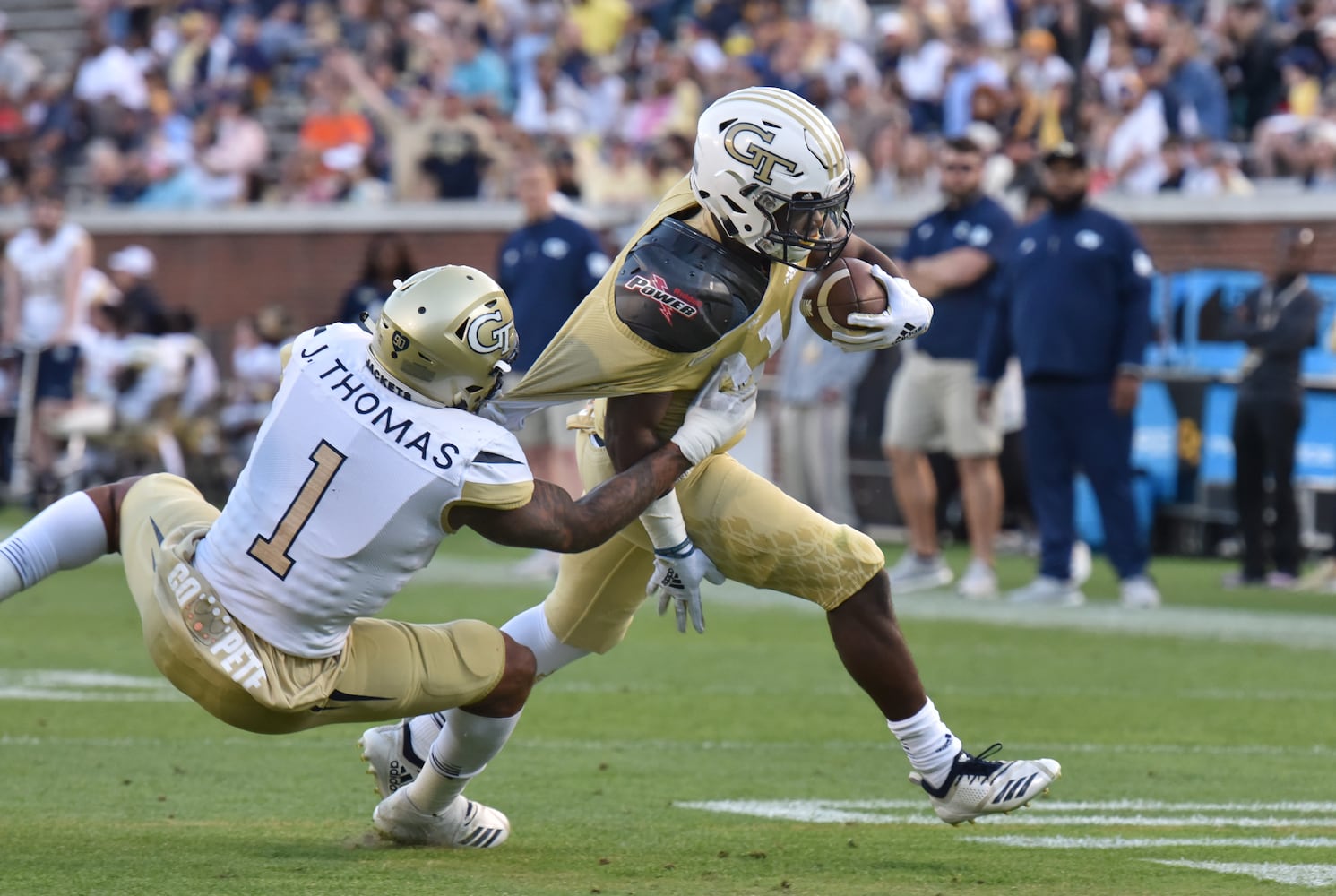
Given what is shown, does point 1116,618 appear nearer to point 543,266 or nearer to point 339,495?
point 543,266

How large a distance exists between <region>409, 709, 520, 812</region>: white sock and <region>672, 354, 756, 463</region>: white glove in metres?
0.76

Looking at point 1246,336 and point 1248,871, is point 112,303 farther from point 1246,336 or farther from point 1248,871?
point 1248,871

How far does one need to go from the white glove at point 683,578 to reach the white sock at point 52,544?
1321mm

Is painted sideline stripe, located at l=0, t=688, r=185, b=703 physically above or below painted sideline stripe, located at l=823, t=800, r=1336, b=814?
below

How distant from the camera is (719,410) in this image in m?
4.96

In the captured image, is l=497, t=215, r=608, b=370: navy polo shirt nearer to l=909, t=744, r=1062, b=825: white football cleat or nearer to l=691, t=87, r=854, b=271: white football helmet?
l=691, t=87, r=854, b=271: white football helmet

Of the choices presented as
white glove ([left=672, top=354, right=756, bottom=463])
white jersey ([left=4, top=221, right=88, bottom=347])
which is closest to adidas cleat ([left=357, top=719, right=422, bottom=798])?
white glove ([left=672, top=354, right=756, bottom=463])

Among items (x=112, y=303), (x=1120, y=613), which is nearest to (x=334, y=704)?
(x=1120, y=613)

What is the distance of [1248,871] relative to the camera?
458cm

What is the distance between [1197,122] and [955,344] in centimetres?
488

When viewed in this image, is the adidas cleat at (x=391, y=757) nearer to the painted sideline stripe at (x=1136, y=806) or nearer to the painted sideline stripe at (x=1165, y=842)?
the painted sideline stripe at (x=1136, y=806)

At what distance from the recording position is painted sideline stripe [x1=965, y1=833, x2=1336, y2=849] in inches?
194

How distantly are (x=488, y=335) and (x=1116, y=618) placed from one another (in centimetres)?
636

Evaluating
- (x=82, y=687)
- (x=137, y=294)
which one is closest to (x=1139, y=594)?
(x=82, y=687)
